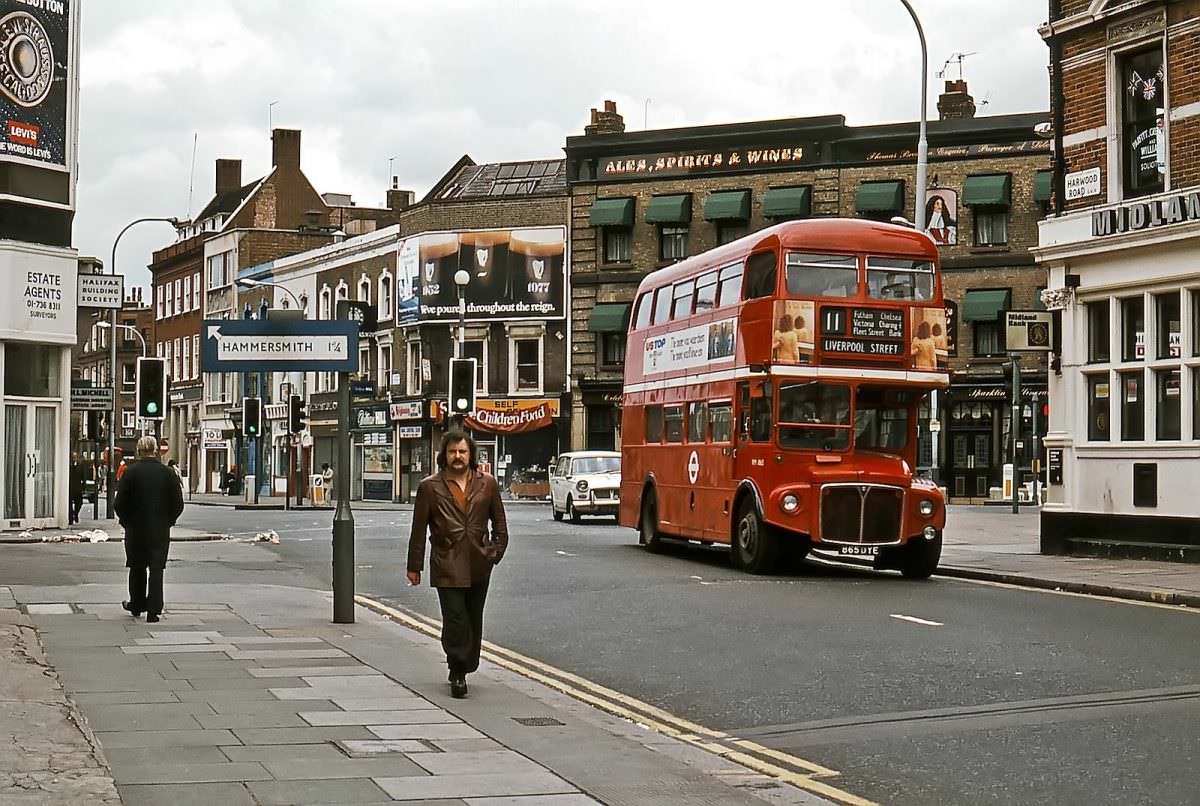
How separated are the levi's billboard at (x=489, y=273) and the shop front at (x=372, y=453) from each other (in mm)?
5287

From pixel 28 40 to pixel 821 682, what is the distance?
2353cm

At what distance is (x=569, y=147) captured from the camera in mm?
58156

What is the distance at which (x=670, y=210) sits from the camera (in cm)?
5559

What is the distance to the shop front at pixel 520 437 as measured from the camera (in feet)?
192

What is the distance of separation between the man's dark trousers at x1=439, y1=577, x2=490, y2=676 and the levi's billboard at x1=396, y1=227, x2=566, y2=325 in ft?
158

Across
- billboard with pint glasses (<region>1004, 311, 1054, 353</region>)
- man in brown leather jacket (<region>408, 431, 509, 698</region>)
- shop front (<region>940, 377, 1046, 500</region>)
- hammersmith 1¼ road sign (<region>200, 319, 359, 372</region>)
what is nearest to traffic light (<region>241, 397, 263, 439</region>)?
shop front (<region>940, 377, 1046, 500</region>)

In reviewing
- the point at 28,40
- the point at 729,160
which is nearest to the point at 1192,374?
the point at 28,40

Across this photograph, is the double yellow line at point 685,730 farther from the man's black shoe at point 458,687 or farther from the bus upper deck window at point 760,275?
the bus upper deck window at point 760,275

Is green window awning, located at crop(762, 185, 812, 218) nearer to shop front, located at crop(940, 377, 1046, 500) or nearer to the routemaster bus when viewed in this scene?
shop front, located at crop(940, 377, 1046, 500)

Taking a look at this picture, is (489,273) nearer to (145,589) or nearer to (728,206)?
(728,206)

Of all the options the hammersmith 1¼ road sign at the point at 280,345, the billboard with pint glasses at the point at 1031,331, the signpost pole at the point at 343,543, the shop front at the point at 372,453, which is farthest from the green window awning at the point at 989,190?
the signpost pole at the point at 343,543

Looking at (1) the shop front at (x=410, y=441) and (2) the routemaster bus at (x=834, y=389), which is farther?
(1) the shop front at (x=410, y=441)

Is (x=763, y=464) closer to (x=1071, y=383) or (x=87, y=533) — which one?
(x=1071, y=383)

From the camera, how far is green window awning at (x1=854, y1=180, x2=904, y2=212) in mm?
52013
